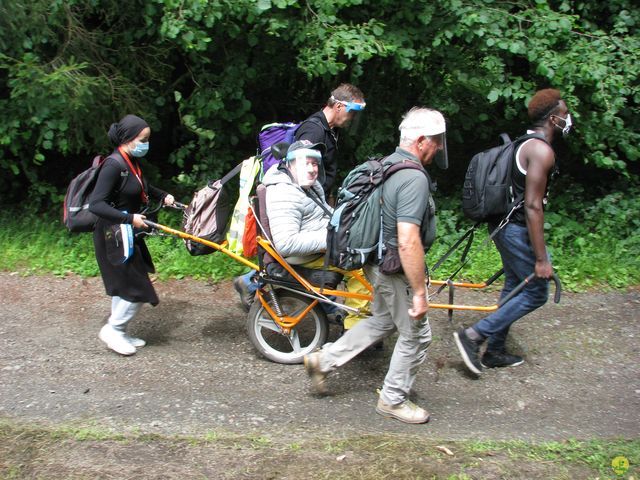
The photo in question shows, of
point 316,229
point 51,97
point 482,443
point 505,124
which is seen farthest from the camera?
point 505,124

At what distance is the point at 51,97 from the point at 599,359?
538 cm

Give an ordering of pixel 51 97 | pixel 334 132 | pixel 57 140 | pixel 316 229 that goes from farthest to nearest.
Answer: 1. pixel 57 140
2. pixel 51 97
3. pixel 334 132
4. pixel 316 229

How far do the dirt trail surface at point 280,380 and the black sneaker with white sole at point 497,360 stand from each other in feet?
0.21

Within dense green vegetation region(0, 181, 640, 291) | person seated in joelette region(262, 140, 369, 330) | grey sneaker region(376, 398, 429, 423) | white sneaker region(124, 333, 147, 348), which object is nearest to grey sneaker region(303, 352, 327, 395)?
grey sneaker region(376, 398, 429, 423)

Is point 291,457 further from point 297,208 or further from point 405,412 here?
point 297,208

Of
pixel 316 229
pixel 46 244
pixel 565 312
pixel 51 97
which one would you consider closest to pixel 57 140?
pixel 51 97

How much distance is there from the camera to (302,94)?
8.33 meters

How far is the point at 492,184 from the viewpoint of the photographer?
4637 mm

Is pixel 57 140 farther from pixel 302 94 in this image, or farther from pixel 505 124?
pixel 505 124

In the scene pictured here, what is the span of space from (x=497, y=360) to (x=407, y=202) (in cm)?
178

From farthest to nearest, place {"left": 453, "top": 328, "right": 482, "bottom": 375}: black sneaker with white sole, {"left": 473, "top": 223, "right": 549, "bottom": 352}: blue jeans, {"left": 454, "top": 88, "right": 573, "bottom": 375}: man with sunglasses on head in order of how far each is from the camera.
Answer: {"left": 453, "top": 328, "right": 482, "bottom": 375}: black sneaker with white sole, {"left": 473, "top": 223, "right": 549, "bottom": 352}: blue jeans, {"left": 454, "top": 88, "right": 573, "bottom": 375}: man with sunglasses on head

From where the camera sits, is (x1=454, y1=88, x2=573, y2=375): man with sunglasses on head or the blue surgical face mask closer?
(x1=454, y1=88, x2=573, y2=375): man with sunglasses on head

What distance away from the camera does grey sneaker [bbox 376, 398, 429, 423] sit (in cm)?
425

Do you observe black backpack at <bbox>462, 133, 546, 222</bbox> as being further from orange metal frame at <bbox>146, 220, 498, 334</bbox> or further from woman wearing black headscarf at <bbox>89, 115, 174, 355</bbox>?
woman wearing black headscarf at <bbox>89, 115, 174, 355</bbox>
